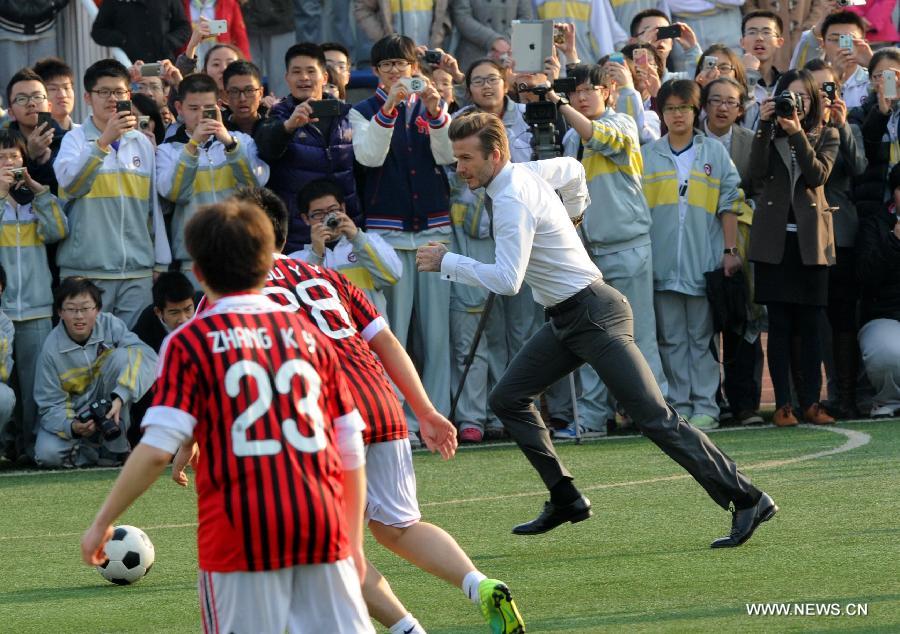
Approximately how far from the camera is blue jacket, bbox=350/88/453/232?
36.7 ft

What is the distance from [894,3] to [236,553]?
1240 centimetres

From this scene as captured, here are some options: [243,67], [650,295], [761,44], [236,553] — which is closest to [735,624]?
[236,553]

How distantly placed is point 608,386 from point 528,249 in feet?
2.69

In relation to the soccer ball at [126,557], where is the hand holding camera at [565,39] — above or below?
above

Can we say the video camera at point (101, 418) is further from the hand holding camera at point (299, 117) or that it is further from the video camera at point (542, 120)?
the video camera at point (542, 120)

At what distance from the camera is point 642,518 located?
8320 mm

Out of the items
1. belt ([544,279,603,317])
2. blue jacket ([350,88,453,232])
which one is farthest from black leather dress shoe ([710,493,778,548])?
blue jacket ([350,88,453,232])

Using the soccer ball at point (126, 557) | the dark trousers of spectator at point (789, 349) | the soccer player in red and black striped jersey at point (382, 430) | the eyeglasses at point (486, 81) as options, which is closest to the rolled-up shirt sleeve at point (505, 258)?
the soccer player in red and black striped jersey at point (382, 430)

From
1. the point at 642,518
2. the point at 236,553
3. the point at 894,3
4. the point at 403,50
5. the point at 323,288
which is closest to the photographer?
the point at 236,553

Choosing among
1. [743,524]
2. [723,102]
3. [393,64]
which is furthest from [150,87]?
[743,524]

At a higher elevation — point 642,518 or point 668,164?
point 668,164

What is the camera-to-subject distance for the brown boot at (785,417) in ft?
37.9

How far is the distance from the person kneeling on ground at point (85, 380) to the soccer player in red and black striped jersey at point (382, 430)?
17.8ft

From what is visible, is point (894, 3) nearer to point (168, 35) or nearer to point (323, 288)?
point (168, 35)
